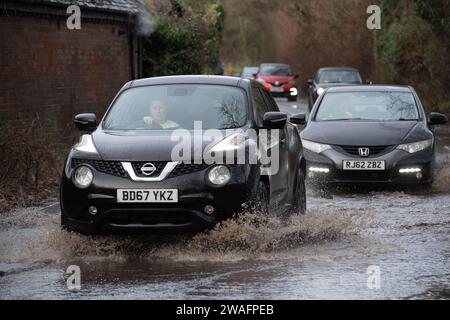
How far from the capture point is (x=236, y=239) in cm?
905

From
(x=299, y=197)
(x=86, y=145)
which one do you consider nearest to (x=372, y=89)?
(x=299, y=197)

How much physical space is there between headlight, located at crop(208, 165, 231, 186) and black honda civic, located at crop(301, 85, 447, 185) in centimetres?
524

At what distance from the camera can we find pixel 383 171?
1402cm

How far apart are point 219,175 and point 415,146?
5.87 metres

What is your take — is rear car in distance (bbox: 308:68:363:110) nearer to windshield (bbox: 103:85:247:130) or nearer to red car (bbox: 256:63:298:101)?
red car (bbox: 256:63:298:101)

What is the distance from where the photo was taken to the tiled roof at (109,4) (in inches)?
786

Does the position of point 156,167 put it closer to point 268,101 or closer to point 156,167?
point 156,167

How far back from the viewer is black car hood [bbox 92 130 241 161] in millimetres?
9094

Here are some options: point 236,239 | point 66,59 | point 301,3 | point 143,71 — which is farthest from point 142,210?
point 301,3

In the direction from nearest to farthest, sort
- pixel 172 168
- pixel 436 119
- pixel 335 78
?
pixel 172 168
pixel 436 119
pixel 335 78

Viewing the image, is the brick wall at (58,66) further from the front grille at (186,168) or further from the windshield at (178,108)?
the front grille at (186,168)

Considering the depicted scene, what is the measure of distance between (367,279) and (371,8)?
34581 millimetres

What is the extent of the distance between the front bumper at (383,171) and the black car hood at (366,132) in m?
0.20

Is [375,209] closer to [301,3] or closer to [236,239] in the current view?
[236,239]
